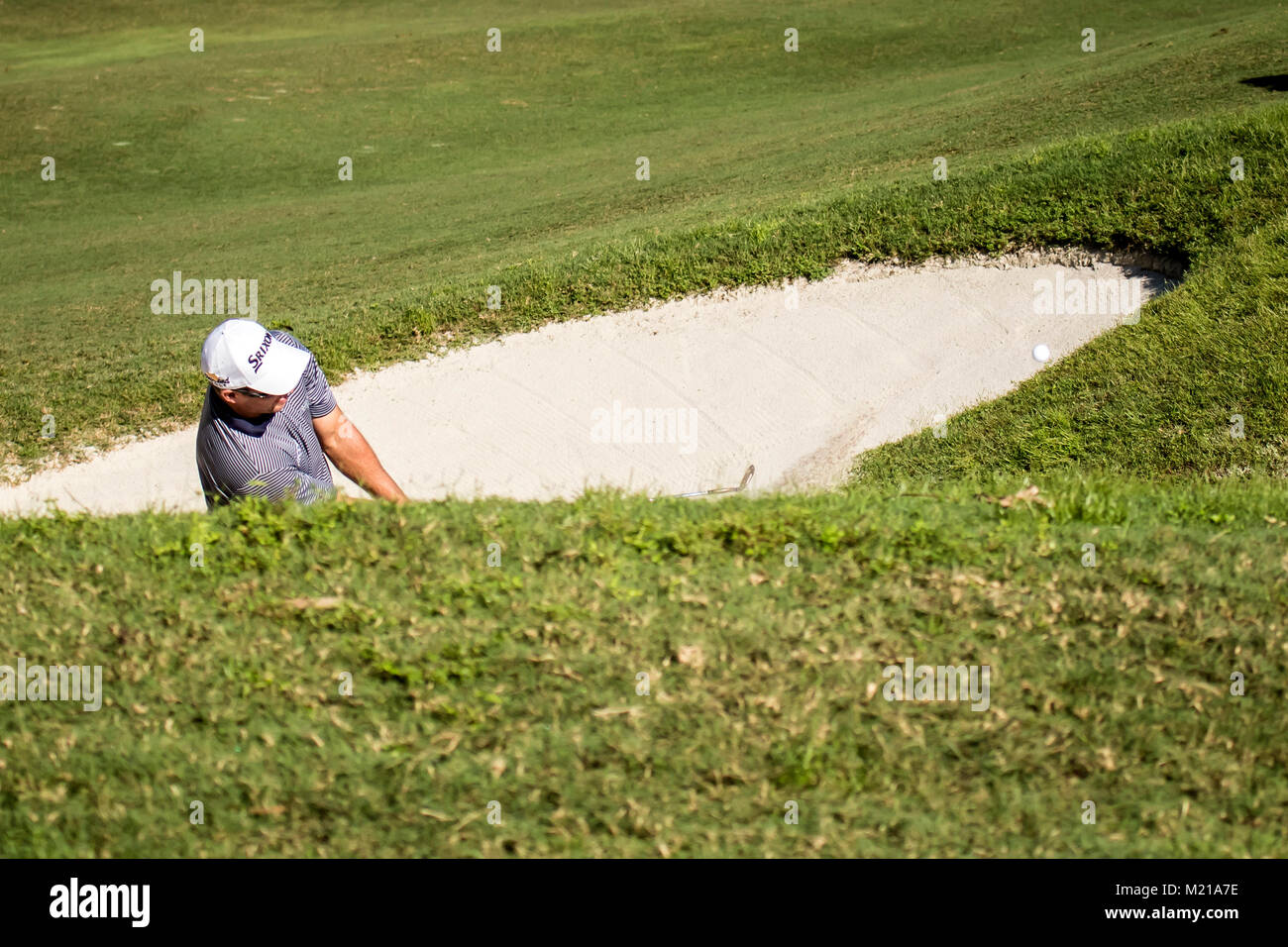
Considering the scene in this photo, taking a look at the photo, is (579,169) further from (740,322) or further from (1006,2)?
(1006,2)

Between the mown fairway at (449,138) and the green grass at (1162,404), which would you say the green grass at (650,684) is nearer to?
the green grass at (1162,404)

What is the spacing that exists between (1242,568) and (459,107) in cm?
2252

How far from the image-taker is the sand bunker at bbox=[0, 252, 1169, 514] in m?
8.16

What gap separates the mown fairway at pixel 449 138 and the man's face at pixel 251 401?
422 centimetres

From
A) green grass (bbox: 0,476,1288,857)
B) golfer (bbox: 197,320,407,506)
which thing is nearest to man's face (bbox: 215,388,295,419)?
golfer (bbox: 197,320,407,506)

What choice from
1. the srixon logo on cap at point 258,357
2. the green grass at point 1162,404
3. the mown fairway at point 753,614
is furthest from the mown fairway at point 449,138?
the srixon logo on cap at point 258,357

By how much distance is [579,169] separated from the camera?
1883 centimetres

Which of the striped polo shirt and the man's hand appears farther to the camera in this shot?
the man's hand

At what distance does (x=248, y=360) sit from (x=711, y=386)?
4.55 metres

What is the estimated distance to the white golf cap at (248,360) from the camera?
5.09 meters

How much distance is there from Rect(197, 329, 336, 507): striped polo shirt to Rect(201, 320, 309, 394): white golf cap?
0.49 feet

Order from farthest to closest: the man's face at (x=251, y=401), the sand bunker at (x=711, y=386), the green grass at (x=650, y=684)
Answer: the sand bunker at (x=711, y=386) < the man's face at (x=251, y=401) < the green grass at (x=650, y=684)

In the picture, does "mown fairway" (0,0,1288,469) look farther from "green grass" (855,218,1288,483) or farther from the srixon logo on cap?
the srixon logo on cap
